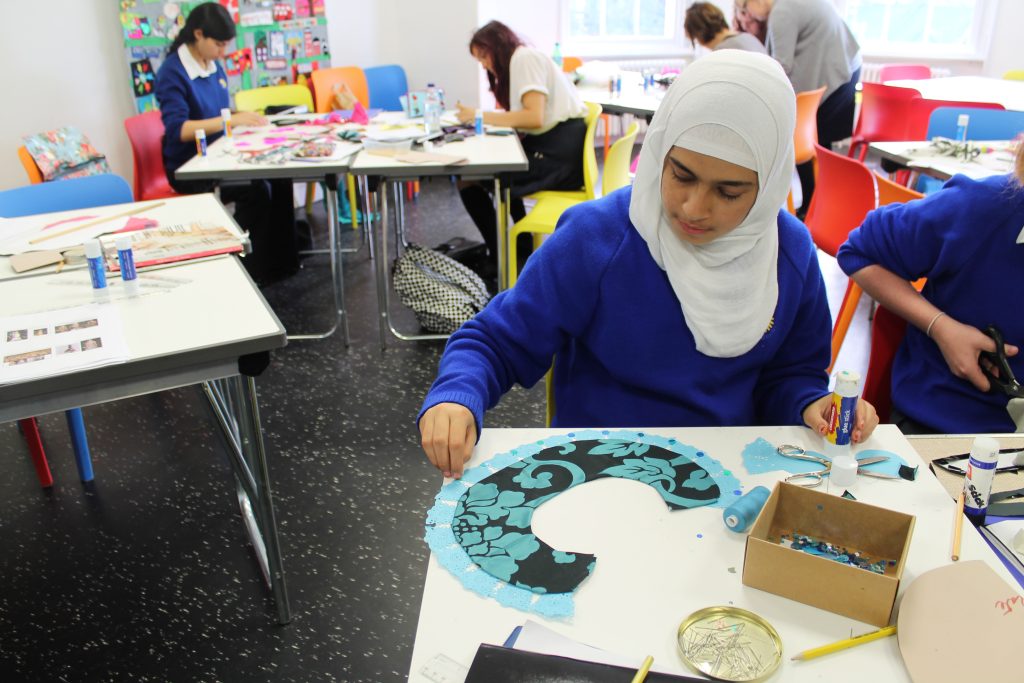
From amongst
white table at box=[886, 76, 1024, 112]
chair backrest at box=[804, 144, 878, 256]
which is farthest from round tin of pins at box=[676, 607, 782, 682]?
white table at box=[886, 76, 1024, 112]

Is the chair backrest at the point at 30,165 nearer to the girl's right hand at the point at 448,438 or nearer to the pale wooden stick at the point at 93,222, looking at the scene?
the pale wooden stick at the point at 93,222

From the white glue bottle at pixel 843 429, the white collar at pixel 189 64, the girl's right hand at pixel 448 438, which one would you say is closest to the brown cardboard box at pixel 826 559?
the white glue bottle at pixel 843 429

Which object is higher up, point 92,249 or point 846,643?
point 92,249

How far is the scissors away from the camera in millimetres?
1146

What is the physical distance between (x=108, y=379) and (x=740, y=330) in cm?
114

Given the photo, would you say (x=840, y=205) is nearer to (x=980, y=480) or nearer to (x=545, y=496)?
(x=980, y=480)

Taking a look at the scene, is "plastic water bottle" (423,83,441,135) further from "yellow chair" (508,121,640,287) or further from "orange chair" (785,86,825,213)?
"orange chair" (785,86,825,213)

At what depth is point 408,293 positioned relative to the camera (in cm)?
356

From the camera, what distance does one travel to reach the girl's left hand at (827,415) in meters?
1.24

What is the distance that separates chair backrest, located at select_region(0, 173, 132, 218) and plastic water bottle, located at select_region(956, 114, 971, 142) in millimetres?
3183

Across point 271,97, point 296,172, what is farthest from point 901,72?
point 296,172

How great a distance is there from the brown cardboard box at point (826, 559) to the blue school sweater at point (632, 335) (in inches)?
12.8

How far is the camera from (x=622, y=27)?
7312 mm

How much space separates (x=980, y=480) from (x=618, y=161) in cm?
264
